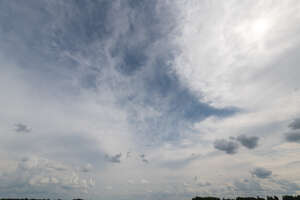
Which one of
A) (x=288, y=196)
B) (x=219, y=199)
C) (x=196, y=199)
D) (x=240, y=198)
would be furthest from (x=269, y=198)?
(x=196, y=199)

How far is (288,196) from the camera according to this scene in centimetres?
10762

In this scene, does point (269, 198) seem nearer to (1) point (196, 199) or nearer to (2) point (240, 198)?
(2) point (240, 198)

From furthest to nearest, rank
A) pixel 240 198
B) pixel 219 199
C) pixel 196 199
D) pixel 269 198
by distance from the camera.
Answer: pixel 196 199, pixel 219 199, pixel 240 198, pixel 269 198

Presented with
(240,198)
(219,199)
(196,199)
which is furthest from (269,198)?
(196,199)

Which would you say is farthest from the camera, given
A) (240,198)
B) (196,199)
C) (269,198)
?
(196,199)

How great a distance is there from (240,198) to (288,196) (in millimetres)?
27883

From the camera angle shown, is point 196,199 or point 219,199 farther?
point 196,199

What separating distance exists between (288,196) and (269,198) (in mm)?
10703

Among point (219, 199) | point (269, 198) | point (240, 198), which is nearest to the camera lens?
point (269, 198)

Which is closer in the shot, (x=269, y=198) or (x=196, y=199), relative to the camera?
(x=269, y=198)

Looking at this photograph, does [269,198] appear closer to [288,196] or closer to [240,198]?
[288,196]

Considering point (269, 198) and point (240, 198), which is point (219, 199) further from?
point (269, 198)

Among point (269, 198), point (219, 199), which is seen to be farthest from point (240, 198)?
point (269, 198)

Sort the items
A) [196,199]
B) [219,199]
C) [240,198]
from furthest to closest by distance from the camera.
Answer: [196,199] → [219,199] → [240,198]
